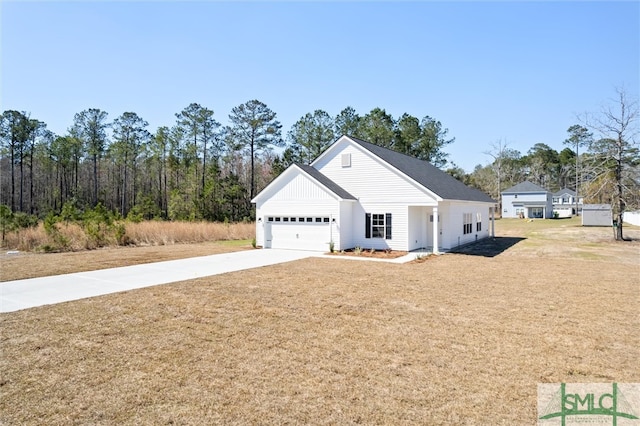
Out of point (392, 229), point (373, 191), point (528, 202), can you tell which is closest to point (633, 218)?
point (528, 202)

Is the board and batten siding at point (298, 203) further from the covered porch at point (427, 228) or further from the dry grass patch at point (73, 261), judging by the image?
the covered porch at point (427, 228)

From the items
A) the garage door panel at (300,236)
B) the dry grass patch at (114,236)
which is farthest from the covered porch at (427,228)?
the dry grass patch at (114,236)

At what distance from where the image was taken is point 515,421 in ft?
12.0

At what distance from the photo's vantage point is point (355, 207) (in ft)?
63.4

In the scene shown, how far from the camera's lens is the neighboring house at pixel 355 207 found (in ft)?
58.9

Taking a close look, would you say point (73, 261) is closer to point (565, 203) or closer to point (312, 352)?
point (312, 352)

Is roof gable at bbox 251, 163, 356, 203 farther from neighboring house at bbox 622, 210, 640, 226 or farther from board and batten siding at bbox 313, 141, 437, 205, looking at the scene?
neighboring house at bbox 622, 210, 640, 226

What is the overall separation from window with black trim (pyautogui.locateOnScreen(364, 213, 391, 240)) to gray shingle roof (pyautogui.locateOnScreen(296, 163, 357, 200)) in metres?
1.39

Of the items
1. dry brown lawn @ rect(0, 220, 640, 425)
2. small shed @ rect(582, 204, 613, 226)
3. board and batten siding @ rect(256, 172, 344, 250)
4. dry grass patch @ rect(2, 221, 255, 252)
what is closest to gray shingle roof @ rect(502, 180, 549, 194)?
small shed @ rect(582, 204, 613, 226)

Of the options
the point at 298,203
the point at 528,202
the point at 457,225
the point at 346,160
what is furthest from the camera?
the point at 528,202

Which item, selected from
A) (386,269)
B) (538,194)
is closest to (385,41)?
(386,269)

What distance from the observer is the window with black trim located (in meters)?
18.3

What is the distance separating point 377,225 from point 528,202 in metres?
45.0

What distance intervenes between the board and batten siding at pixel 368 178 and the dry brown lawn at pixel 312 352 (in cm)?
802
